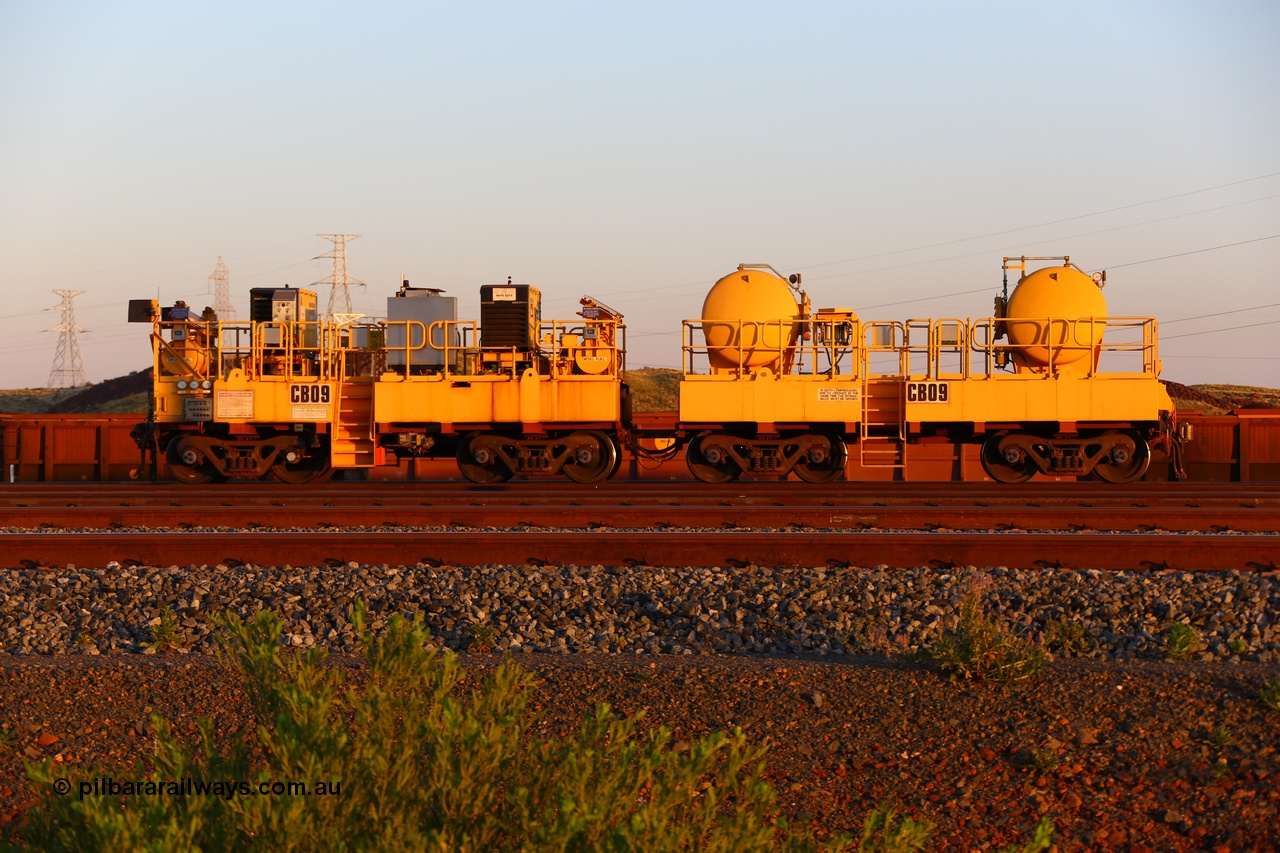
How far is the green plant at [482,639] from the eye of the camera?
6.73 meters

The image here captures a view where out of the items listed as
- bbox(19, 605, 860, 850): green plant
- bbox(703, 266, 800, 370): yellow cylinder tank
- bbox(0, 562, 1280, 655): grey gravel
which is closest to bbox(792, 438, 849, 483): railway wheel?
bbox(703, 266, 800, 370): yellow cylinder tank

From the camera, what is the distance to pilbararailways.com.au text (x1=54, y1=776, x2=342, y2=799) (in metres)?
2.63

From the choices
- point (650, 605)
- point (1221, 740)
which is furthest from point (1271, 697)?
point (650, 605)

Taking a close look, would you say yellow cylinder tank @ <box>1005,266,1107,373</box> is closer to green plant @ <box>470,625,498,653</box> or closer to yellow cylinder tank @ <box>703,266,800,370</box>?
yellow cylinder tank @ <box>703,266,800,370</box>

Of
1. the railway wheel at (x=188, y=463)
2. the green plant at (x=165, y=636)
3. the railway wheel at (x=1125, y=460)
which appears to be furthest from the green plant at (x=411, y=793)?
the railway wheel at (x=1125, y=460)

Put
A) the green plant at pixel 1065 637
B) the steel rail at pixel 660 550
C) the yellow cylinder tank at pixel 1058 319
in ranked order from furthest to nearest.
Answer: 1. the yellow cylinder tank at pixel 1058 319
2. the steel rail at pixel 660 550
3. the green plant at pixel 1065 637

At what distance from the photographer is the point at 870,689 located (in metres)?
5.23

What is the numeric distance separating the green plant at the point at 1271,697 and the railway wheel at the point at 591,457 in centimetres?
1248

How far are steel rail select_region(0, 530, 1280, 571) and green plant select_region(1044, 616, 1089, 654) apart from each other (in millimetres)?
2531

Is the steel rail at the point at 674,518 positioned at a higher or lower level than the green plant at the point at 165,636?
higher

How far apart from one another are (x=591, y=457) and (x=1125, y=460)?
878 centimetres

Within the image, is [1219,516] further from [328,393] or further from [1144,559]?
[328,393]

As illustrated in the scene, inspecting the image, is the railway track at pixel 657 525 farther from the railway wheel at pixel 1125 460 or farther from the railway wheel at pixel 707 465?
the railway wheel at pixel 707 465

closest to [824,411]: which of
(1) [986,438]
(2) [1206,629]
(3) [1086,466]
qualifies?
(1) [986,438]
